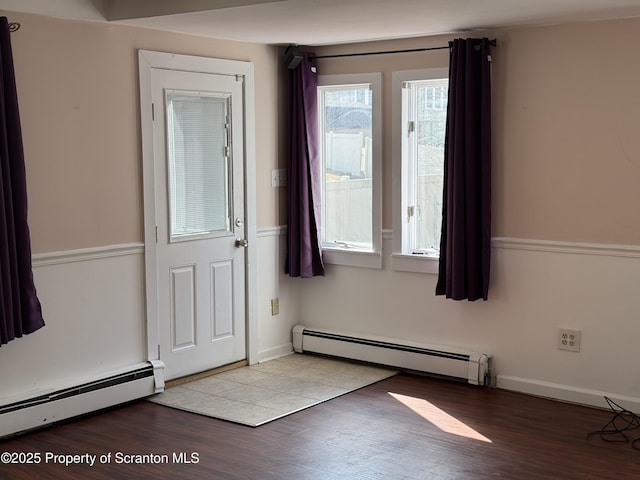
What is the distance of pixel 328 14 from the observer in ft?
13.8

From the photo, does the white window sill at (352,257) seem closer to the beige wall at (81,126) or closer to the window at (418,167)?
the window at (418,167)

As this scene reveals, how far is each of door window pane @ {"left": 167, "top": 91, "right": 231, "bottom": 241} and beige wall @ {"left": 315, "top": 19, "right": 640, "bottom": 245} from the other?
1.49 m

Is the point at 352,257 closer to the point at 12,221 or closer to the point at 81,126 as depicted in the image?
the point at 81,126

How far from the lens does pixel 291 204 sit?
18.7 ft

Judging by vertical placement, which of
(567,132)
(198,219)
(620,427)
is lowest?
(620,427)

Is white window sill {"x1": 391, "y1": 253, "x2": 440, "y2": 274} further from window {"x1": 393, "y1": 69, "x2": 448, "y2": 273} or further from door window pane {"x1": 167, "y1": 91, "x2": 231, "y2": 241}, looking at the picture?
door window pane {"x1": 167, "y1": 91, "x2": 231, "y2": 241}

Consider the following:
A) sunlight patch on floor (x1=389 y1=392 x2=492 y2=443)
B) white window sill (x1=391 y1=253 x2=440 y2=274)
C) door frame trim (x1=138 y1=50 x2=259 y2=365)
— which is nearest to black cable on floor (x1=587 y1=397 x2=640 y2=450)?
sunlight patch on floor (x1=389 y1=392 x2=492 y2=443)

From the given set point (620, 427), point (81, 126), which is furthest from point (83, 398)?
point (620, 427)

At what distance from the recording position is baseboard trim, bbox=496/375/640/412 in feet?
15.1

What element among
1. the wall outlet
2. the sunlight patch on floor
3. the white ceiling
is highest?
the white ceiling

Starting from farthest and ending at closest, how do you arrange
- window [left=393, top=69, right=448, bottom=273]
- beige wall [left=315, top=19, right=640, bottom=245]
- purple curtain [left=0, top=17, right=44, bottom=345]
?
window [left=393, top=69, right=448, bottom=273] < beige wall [left=315, top=19, right=640, bottom=245] < purple curtain [left=0, top=17, right=44, bottom=345]

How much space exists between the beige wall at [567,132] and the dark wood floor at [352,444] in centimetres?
108

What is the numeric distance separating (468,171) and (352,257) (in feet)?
3.86

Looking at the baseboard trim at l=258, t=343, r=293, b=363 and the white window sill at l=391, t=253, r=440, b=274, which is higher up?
the white window sill at l=391, t=253, r=440, b=274
